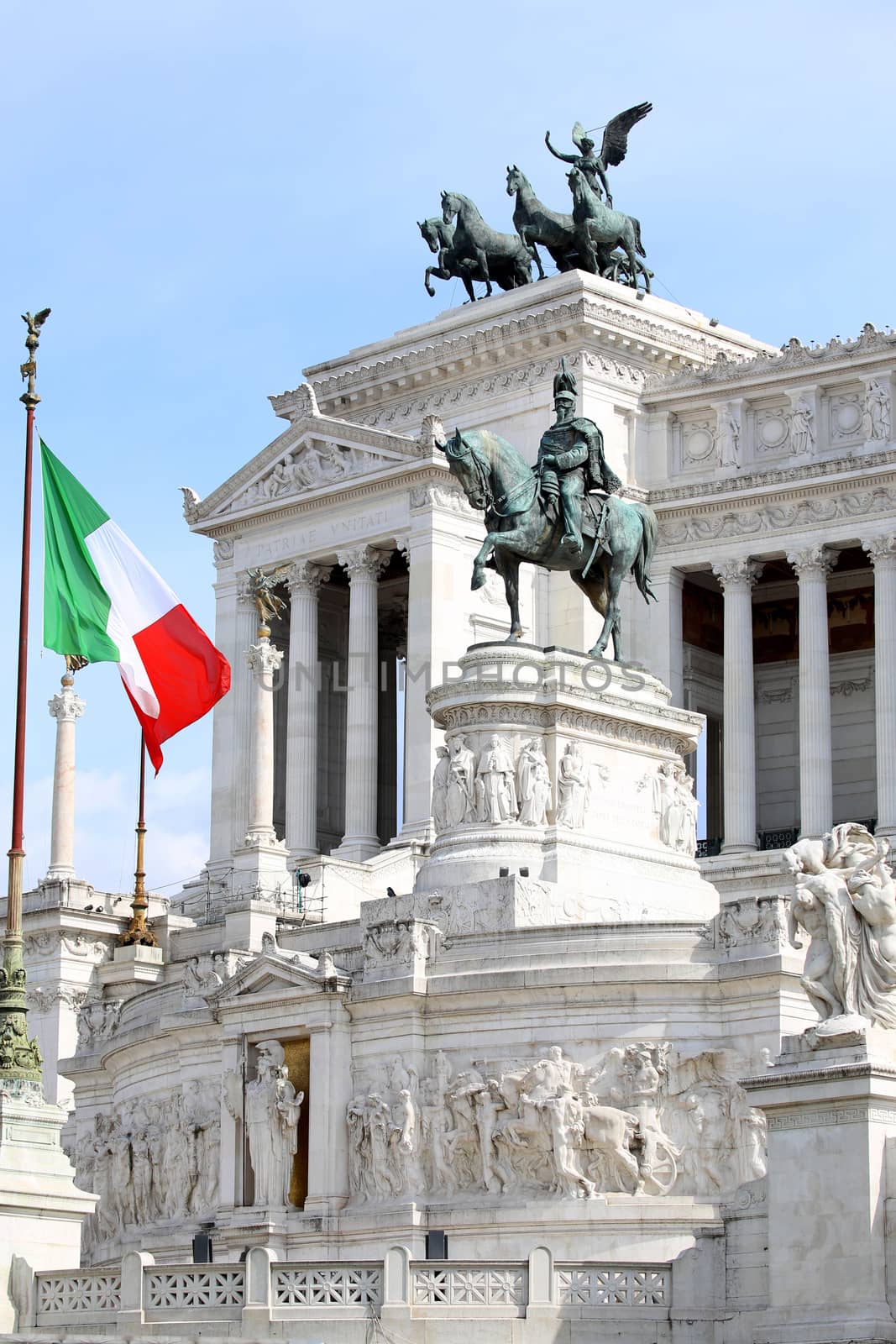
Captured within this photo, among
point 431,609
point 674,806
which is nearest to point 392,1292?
point 674,806

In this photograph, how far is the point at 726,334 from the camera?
84.9 meters

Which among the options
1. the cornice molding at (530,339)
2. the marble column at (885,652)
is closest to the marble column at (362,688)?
the cornice molding at (530,339)

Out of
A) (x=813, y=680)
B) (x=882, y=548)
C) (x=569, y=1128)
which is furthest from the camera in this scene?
(x=813, y=680)

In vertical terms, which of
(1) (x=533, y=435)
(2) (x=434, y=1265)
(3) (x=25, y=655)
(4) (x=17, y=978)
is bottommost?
(2) (x=434, y=1265)

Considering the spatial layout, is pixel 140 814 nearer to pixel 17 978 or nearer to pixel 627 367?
pixel 627 367

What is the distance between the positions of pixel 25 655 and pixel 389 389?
141ft

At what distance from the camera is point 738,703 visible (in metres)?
78.4

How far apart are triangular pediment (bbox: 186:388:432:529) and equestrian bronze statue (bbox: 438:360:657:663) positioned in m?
20.8

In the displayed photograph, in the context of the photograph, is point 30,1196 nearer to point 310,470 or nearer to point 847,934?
point 847,934

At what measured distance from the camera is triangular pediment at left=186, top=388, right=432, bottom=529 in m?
78.4

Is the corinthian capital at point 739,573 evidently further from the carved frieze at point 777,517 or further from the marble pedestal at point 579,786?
the marble pedestal at point 579,786

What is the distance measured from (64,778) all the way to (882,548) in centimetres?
2160

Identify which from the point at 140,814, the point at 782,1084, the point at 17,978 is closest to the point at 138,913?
the point at 140,814

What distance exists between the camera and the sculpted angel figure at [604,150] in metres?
84.3
